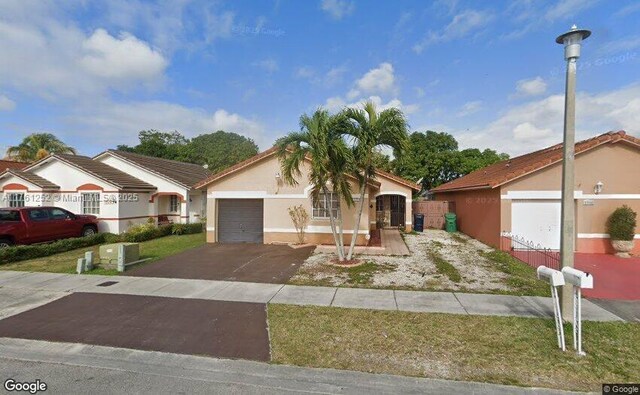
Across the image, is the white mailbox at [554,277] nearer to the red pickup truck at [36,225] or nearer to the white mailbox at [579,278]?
the white mailbox at [579,278]

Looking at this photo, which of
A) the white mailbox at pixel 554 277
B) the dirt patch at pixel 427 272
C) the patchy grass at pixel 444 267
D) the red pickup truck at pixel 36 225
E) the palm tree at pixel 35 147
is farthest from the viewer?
the palm tree at pixel 35 147

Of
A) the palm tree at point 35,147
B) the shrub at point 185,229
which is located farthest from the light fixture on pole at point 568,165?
the palm tree at point 35,147

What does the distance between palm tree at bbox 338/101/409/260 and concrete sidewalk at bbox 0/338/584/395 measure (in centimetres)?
681

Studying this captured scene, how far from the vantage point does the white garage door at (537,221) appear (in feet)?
40.4

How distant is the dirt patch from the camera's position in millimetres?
7789

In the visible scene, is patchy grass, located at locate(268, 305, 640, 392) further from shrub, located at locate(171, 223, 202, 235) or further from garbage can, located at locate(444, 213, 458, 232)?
garbage can, located at locate(444, 213, 458, 232)

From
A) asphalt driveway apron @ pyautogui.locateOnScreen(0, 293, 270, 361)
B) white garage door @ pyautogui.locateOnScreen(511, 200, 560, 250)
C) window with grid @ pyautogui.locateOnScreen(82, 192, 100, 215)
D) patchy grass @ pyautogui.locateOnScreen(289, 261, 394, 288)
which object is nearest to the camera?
asphalt driveway apron @ pyautogui.locateOnScreen(0, 293, 270, 361)

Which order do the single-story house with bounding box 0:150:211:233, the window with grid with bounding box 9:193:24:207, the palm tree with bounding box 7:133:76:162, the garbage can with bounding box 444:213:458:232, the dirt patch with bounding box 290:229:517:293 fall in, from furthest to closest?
the palm tree with bounding box 7:133:76:162
the garbage can with bounding box 444:213:458:232
the window with grid with bounding box 9:193:24:207
the single-story house with bounding box 0:150:211:233
the dirt patch with bounding box 290:229:517:293

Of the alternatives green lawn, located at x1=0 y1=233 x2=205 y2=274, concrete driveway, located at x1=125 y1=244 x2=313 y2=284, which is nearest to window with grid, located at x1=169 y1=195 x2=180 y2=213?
green lawn, located at x1=0 y1=233 x2=205 y2=274

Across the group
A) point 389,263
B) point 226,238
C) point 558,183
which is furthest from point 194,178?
point 558,183

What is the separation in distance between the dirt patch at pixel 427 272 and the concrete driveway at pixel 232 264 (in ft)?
2.08

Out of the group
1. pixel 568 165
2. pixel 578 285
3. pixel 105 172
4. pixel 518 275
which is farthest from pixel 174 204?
pixel 578 285

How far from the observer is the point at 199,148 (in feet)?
185

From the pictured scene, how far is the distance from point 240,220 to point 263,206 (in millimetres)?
1353
